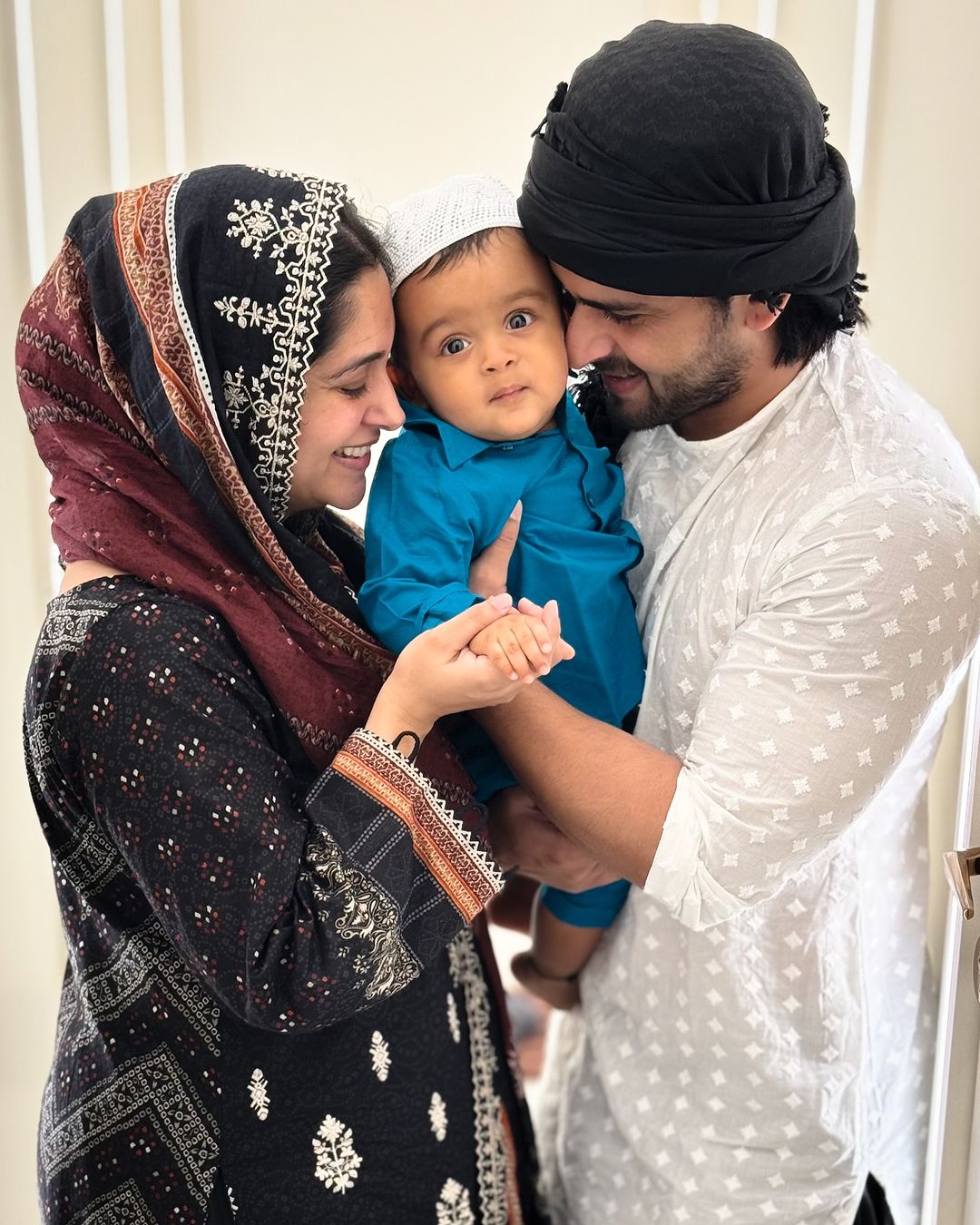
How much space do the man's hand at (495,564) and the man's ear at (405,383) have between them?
195 mm

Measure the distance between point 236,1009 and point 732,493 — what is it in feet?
2.61

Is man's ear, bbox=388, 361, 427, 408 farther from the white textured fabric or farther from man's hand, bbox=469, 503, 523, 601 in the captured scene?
the white textured fabric

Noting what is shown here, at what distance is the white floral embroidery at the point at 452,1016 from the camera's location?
1.46m

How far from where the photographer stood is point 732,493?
143cm

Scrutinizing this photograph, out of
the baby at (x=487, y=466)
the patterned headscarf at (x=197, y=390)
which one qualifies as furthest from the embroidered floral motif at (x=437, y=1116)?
the patterned headscarf at (x=197, y=390)

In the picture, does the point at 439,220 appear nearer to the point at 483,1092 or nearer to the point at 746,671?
the point at 746,671

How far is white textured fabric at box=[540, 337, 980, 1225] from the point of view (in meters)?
1.24

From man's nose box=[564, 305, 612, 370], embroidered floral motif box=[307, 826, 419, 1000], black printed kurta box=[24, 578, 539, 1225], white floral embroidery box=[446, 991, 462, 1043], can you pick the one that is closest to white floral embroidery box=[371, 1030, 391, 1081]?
black printed kurta box=[24, 578, 539, 1225]

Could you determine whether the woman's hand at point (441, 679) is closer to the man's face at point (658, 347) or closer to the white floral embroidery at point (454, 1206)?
the man's face at point (658, 347)

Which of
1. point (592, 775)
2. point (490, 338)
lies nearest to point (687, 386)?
point (490, 338)

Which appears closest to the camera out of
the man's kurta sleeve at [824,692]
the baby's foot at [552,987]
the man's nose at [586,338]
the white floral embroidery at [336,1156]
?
the man's kurta sleeve at [824,692]

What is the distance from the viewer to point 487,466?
145cm

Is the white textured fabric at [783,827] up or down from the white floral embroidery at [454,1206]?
up

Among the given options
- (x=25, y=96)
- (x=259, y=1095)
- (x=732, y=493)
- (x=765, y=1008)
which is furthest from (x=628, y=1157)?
(x=25, y=96)
